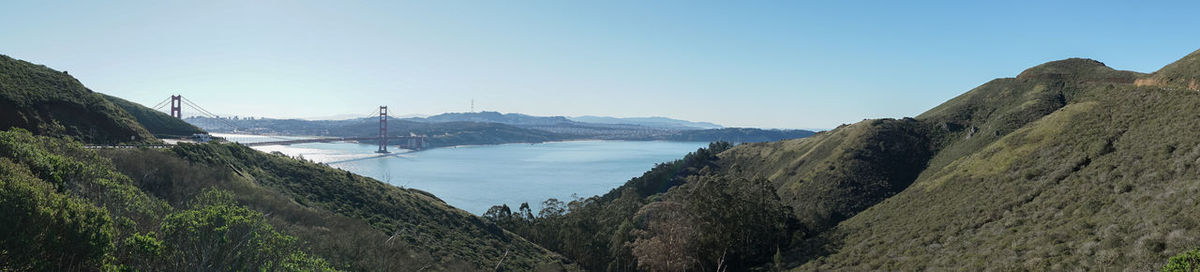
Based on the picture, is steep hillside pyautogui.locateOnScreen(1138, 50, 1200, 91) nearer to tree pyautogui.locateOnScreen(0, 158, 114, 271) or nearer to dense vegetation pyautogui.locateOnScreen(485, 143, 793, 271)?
dense vegetation pyautogui.locateOnScreen(485, 143, 793, 271)

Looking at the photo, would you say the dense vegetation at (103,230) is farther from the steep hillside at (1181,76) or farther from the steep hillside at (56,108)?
the steep hillside at (1181,76)

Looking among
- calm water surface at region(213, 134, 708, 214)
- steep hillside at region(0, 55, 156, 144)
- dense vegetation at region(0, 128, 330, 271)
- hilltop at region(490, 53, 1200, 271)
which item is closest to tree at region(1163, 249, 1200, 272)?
hilltop at region(490, 53, 1200, 271)

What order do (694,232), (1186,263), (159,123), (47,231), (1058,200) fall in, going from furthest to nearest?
(159,123)
(694,232)
(1058,200)
(47,231)
(1186,263)

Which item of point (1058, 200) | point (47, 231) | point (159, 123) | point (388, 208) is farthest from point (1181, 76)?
point (159, 123)

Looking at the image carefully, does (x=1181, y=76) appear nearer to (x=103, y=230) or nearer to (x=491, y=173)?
(x=103, y=230)

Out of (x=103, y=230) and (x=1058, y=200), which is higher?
(x=103, y=230)

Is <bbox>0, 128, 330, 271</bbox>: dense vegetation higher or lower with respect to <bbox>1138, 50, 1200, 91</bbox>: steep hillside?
lower

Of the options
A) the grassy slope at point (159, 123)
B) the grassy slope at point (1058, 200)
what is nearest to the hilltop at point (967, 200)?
the grassy slope at point (1058, 200)

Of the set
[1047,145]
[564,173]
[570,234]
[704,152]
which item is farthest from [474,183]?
[1047,145]
